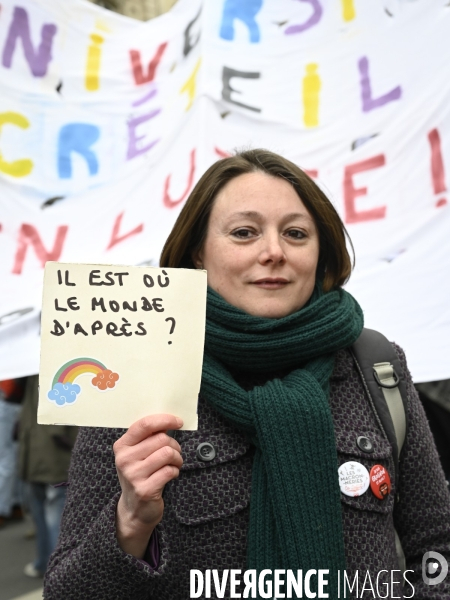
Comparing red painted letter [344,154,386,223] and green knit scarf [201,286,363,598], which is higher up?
red painted letter [344,154,386,223]

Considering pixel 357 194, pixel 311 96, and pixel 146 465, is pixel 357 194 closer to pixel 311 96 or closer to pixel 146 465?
pixel 311 96

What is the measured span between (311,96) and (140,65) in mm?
878

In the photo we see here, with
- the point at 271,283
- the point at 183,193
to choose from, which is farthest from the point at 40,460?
the point at 271,283

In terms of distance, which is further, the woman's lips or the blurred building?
the blurred building

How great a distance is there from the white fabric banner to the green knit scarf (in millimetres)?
638

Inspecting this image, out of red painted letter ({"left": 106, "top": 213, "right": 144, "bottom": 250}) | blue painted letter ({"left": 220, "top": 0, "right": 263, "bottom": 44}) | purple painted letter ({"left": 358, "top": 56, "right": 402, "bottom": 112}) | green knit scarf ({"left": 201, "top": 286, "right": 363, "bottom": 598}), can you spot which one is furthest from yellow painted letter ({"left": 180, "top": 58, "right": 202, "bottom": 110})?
green knit scarf ({"left": 201, "top": 286, "right": 363, "bottom": 598})

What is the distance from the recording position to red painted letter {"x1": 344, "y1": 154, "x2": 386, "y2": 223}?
2.29m

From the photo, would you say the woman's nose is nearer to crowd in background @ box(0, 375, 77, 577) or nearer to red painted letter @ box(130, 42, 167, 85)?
red painted letter @ box(130, 42, 167, 85)

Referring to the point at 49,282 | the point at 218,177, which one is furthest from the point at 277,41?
the point at 49,282

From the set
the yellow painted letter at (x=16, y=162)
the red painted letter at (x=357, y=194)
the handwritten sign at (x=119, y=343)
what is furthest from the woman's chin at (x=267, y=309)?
the yellow painted letter at (x=16, y=162)

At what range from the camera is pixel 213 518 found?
1.28 m

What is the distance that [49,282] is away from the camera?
3.81 feet

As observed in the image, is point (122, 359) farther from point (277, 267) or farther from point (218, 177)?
point (218, 177)

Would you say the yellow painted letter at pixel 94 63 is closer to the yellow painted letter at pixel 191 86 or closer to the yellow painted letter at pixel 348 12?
the yellow painted letter at pixel 191 86
